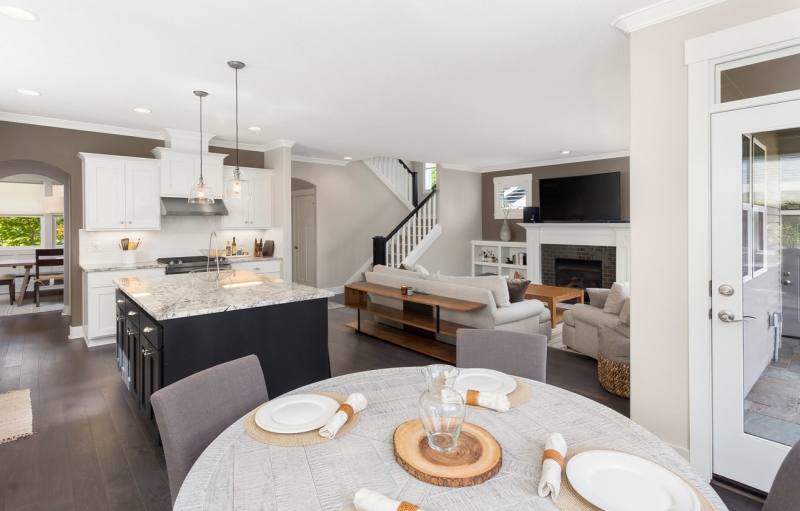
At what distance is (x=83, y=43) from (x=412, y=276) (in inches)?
143

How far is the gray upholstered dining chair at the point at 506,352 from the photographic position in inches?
78.8

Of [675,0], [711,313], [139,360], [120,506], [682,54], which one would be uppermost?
[675,0]

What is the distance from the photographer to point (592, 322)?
4.17 metres

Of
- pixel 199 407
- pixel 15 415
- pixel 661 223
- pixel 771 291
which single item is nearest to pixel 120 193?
pixel 15 415

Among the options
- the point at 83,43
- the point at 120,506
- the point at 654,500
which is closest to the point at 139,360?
the point at 120,506

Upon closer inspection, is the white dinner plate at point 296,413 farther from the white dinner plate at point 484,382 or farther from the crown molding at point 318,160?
the crown molding at point 318,160

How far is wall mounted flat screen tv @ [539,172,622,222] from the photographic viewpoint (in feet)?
24.3

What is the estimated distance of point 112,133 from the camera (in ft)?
17.7

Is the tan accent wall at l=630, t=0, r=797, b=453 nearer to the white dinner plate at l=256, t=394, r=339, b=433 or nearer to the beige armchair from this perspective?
the beige armchair

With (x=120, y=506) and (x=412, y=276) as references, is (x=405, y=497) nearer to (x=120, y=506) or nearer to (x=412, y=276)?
(x=120, y=506)

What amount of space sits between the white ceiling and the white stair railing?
10.5 ft

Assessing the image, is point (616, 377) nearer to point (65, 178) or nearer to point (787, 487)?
point (787, 487)

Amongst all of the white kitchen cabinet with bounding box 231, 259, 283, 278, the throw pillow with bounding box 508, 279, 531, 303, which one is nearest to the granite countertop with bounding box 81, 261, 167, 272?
the white kitchen cabinet with bounding box 231, 259, 283, 278

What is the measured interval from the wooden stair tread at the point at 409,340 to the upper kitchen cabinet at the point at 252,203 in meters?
2.09
